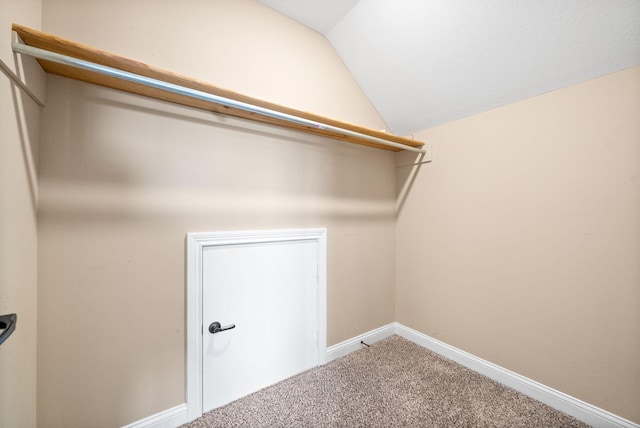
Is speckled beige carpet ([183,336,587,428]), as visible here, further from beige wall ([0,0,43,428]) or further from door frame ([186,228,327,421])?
beige wall ([0,0,43,428])

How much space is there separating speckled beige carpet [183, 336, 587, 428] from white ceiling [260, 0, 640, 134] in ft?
7.02

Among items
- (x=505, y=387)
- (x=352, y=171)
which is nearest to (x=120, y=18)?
(x=352, y=171)

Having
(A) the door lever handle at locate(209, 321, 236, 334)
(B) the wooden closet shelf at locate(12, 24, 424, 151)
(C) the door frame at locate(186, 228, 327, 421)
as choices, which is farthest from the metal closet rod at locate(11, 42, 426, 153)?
(A) the door lever handle at locate(209, 321, 236, 334)

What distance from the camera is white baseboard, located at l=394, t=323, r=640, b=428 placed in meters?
1.34

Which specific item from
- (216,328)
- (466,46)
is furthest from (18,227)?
(466,46)

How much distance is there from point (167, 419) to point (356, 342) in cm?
151

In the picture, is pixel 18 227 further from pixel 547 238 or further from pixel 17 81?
pixel 547 238

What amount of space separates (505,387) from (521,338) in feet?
1.33

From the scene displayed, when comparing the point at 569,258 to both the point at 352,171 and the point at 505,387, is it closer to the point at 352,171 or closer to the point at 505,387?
the point at 505,387

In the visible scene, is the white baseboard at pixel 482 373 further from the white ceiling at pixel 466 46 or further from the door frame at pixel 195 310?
the white ceiling at pixel 466 46

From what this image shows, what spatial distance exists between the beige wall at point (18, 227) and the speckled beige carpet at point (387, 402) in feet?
2.83

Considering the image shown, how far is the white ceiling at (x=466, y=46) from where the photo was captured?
49.6 inches

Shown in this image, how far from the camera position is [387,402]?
156 cm

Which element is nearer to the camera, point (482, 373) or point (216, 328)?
point (216, 328)
